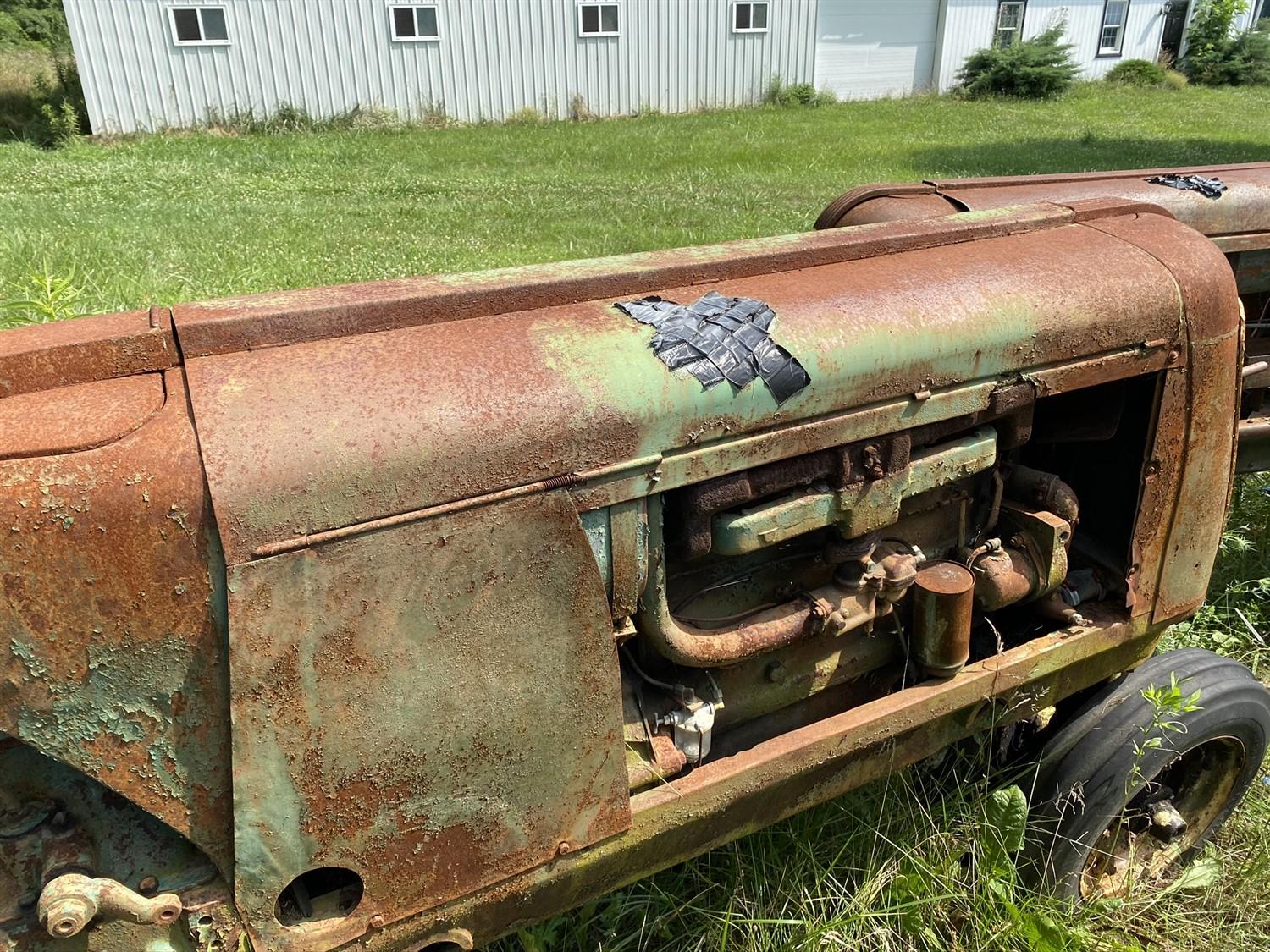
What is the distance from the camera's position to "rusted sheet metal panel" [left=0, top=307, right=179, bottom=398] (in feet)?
4.75

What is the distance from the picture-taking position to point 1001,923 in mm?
2328

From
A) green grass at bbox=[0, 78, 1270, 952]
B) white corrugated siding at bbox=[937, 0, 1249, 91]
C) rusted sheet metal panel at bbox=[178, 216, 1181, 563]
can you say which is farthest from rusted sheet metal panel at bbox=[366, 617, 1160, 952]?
white corrugated siding at bbox=[937, 0, 1249, 91]

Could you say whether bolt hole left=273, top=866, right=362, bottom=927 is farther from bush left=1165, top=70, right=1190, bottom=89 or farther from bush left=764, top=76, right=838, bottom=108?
bush left=1165, top=70, right=1190, bottom=89

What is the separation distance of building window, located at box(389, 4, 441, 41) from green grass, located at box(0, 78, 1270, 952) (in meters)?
1.46

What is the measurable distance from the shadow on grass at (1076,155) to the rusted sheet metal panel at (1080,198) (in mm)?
7452

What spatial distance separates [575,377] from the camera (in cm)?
156

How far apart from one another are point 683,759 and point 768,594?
391 mm

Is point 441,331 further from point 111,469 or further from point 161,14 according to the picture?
point 161,14

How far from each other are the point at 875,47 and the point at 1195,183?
1667cm

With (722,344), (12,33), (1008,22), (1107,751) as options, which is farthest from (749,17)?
(12,33)

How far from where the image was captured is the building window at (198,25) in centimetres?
1377

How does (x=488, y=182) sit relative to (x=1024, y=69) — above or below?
below

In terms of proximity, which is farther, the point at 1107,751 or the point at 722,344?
the point at 1107,751

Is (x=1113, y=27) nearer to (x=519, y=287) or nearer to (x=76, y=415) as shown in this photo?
(x=519, y=287)
